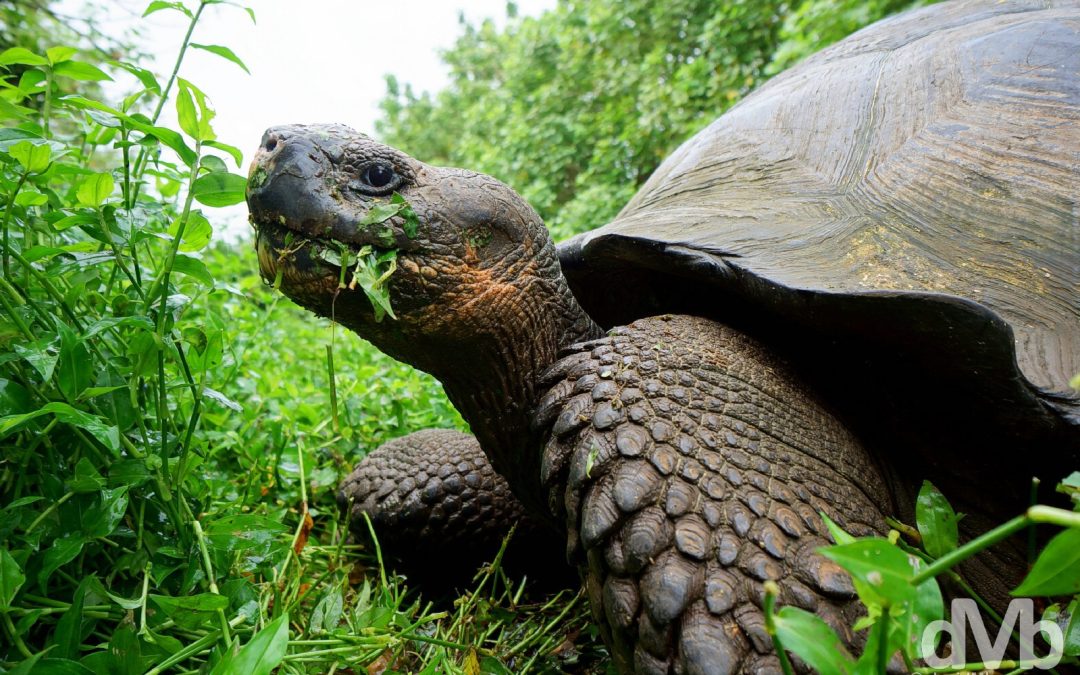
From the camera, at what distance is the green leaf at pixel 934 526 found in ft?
3.23

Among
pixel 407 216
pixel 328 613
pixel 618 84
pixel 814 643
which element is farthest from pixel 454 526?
pixel 618 84

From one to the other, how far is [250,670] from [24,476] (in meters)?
0.60

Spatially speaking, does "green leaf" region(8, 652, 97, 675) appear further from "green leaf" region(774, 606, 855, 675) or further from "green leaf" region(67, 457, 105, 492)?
"green leaf" region(774, 606, 855, 675)

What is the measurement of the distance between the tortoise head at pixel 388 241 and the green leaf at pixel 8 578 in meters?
0.64

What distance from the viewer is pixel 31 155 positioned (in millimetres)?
1162

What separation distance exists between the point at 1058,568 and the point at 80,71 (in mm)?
1653

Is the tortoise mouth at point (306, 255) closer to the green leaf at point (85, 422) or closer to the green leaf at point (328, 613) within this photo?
the green leaf at point (85, 422)

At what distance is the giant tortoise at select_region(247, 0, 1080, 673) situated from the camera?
1077 millimetres

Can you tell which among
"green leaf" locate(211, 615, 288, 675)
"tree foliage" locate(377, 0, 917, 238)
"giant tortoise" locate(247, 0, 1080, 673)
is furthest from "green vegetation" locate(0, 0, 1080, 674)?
"tree foliage" locate(377, 0, 917, 238)

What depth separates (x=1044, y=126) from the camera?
4.84 ft

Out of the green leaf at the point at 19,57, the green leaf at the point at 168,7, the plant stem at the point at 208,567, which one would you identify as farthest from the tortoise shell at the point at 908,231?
the green leaf at the point at 19,57

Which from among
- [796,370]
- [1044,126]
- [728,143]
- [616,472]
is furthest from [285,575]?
[1044,126]

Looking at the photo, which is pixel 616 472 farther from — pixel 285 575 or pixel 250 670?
pixel 285 575

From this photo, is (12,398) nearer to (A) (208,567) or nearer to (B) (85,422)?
(B) (85,422)
